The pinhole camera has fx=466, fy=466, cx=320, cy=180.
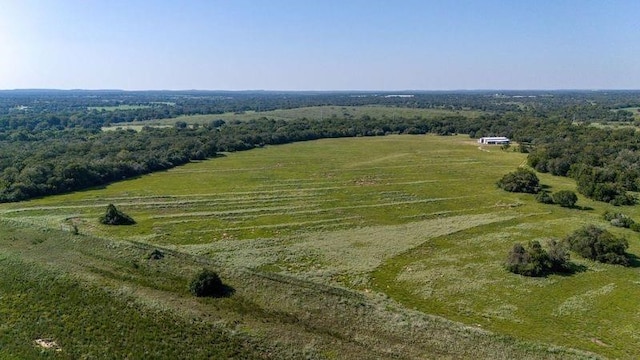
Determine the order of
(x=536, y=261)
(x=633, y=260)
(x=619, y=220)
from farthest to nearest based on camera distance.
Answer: (x=619, y=220) < (x=633, y=260) < (x=536, y=261)

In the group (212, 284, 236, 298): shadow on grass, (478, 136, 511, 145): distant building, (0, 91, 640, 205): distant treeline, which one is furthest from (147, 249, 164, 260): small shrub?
(478, 136, 511, 145): distant building

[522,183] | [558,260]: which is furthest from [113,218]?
[522,183]

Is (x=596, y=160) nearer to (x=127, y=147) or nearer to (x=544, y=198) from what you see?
(x=544, y=198)

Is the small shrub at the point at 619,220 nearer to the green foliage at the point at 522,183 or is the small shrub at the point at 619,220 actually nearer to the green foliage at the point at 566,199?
the green foliage at the point at 566,199

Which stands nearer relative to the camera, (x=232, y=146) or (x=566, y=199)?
(x=566, y=199)

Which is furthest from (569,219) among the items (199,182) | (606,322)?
(199,182)

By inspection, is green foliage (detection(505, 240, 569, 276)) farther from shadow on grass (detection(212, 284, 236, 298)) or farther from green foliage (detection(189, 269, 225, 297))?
green foliage (detection(189, 269, 225, 297))

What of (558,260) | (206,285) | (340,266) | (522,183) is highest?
(522,183)
